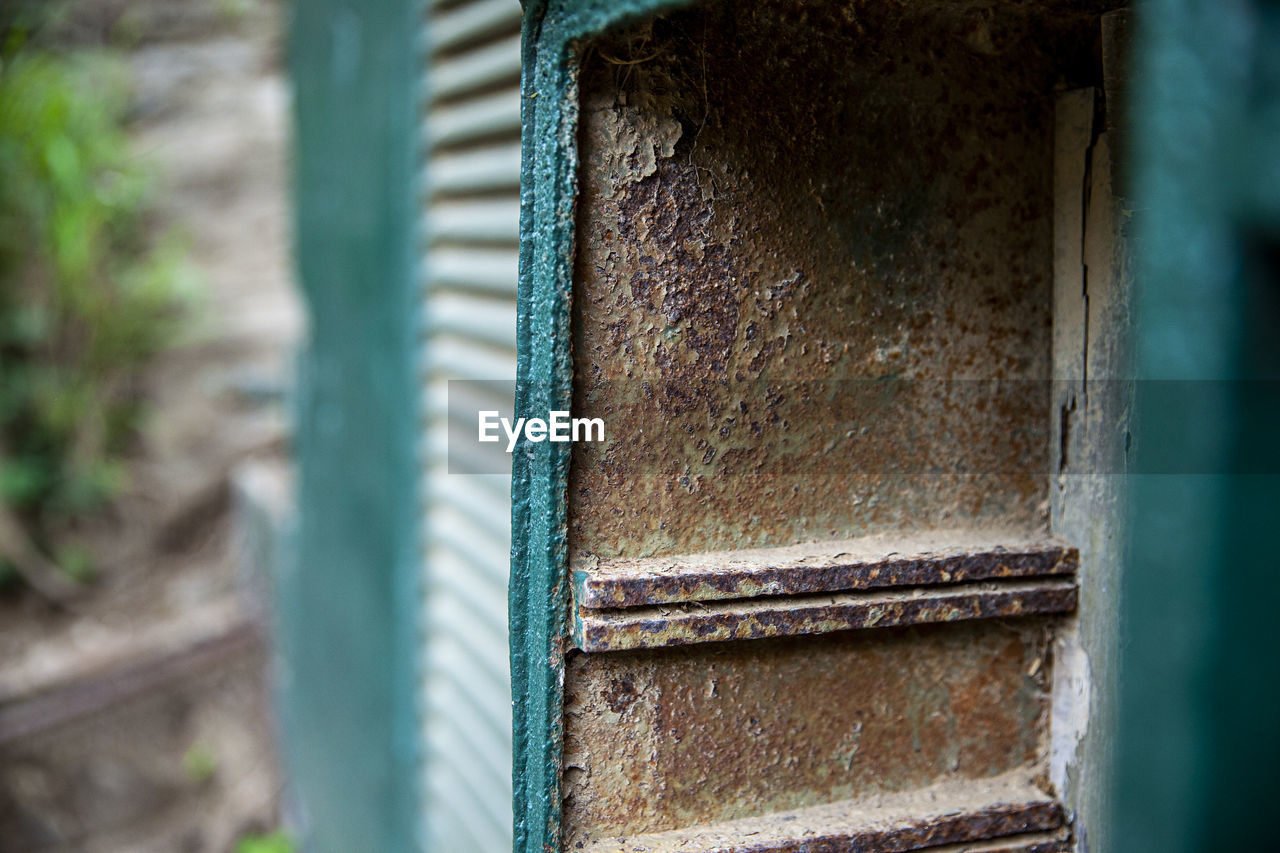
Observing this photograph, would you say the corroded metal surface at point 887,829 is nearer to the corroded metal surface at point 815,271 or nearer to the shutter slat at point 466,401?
the corroded metal surface at point 815,271

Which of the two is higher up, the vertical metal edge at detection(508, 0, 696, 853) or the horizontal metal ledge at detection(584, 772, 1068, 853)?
the vertical metal edge at detection(508, 0, 696, 853)

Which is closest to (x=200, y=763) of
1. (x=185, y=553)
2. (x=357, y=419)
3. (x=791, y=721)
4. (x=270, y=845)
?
(x=270, y=845)

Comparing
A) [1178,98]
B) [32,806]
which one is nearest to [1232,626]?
[1178,98]

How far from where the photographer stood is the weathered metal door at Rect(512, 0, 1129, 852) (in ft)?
2.83

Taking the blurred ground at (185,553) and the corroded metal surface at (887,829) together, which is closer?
the corroded metal surface at (887,829)

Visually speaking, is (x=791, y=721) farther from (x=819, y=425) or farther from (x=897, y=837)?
(x=819, y=425)

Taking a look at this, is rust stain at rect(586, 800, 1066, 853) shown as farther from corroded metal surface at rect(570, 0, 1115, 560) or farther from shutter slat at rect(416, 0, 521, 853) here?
shutter slat at rect(416, 0, 521, 853)

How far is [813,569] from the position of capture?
896 mm

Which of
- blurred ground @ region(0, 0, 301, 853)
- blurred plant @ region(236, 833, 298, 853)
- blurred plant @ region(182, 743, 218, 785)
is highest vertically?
blurred ground @ region(0, 0, 301, 853)

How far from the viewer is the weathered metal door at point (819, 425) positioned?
863 mm

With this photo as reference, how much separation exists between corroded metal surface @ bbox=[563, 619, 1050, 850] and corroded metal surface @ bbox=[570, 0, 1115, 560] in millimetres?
117

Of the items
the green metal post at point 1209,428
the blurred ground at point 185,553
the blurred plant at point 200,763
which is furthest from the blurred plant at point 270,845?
the green metal post at point 1209,428

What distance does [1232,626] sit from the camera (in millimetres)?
507

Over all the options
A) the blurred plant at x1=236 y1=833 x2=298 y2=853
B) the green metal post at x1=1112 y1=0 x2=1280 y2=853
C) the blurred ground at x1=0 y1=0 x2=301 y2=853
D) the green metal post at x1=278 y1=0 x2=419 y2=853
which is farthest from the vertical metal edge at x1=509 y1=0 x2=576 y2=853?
the blurred ground at x1=0 y1=0 x2=301 y2=853
